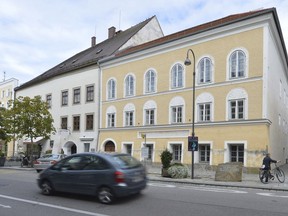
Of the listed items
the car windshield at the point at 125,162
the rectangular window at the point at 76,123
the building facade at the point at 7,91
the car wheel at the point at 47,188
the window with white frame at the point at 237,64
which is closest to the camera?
the car windshield at the point at 125,162

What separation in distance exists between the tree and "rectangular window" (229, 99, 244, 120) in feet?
56.2

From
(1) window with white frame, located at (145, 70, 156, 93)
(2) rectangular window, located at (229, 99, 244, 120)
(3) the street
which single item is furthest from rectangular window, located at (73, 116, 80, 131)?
(3) the street

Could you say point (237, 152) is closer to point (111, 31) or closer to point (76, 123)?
point (76, 123)

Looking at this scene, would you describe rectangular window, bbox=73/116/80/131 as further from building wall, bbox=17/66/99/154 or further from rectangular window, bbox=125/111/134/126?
rectangular window, bbox=125/111/134/126

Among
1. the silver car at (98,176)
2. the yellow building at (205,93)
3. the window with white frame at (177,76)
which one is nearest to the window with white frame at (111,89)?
the yellow building at (205,93)

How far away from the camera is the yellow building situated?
23156 mm

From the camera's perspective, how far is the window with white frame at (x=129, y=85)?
32.2m

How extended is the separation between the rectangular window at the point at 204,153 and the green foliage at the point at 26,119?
14.7 meters

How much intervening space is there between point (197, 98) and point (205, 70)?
2416mm

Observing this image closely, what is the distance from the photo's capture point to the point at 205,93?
2611 centimetres

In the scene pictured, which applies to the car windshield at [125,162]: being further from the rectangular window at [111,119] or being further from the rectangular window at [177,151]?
the rectangular window at [111,119]

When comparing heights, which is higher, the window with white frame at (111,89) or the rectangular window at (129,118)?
the window with white frame at (111,89)

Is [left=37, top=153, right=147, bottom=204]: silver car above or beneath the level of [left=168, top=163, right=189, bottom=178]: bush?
above

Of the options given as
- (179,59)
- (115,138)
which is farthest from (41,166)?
(179,59)
